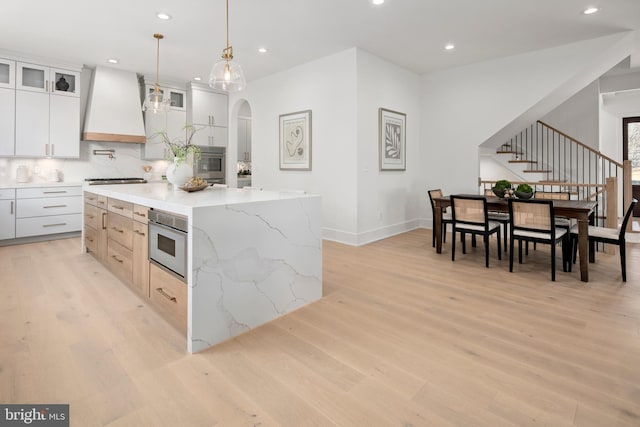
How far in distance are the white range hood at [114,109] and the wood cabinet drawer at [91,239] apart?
208cm

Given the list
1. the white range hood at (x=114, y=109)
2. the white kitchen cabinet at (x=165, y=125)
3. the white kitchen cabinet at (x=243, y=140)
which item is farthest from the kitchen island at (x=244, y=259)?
the white kitchen cabinet at (x=243, y=140)

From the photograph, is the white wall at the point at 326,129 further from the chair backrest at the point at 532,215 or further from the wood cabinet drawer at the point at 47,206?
the wood cabinet drawer at the point at 47,206

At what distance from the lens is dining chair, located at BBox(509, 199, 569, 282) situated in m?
3.42

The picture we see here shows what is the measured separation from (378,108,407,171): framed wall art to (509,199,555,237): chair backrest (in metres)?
2.23

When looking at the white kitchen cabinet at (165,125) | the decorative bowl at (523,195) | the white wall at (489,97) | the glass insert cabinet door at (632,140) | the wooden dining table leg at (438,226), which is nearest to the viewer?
the decorative bowl at (523,195)

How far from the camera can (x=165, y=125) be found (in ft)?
21.5

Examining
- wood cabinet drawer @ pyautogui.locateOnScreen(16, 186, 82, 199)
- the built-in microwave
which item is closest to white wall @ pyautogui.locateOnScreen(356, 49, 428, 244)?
the built-in microwave

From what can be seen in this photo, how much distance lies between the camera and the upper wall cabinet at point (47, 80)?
5.12 m

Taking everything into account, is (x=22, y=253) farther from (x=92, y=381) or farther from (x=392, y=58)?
(x=392, y=58)

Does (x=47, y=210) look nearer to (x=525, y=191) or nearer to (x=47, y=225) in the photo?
(x=47, y=225)

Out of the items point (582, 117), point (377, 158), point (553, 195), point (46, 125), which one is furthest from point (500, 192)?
point (46, 125)

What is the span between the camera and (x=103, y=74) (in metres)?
5.74

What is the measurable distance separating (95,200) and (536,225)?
4731mm

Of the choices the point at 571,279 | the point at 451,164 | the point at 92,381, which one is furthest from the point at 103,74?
the point at 571,279
